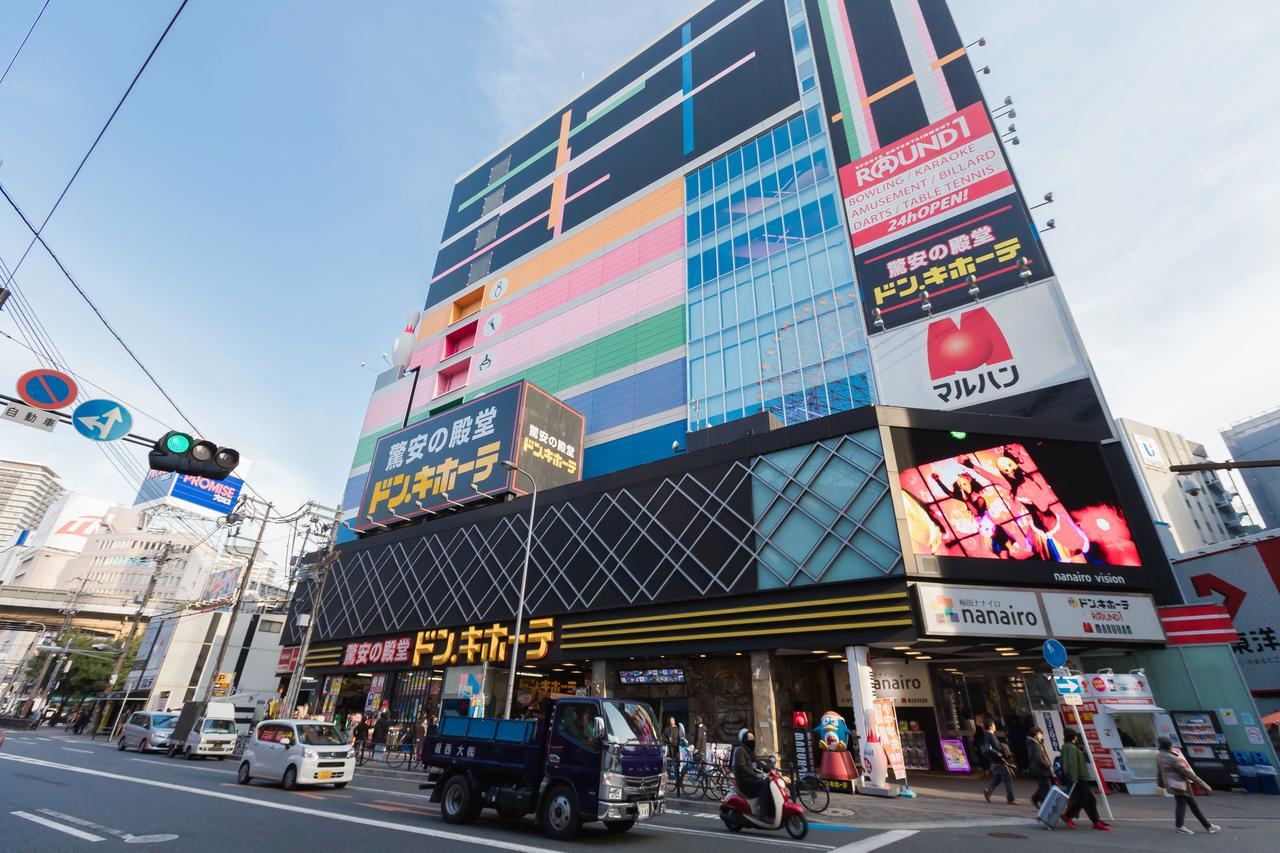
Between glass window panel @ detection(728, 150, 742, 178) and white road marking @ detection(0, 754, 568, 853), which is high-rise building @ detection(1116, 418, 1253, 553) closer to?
glass window panel @ detection(728, 150, 742, 178)

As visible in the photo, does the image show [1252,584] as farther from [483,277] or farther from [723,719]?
[483,277]

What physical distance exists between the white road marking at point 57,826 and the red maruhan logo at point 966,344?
28354 millimetres

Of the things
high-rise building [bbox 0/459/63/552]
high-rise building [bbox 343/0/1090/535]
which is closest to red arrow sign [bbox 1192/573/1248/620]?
high-rise building [bbox 343/0/1090/535]

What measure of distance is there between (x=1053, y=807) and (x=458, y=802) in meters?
11.0

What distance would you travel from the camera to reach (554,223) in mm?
50688

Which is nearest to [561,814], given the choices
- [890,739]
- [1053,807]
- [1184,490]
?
[1053,807]

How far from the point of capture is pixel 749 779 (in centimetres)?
1045

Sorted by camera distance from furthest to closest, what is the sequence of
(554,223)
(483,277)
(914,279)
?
1. (483,277)
2. (554,223)
3. (914,279)

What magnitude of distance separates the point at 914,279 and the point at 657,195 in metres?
22.2

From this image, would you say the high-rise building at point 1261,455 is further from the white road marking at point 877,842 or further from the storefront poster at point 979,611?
the white road marking at point 877,842

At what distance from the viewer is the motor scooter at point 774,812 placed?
980 cm

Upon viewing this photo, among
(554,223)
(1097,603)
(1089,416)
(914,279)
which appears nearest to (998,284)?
(914,279)

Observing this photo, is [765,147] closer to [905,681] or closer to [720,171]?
[720,171]

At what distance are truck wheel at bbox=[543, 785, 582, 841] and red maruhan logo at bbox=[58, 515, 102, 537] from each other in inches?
5230
